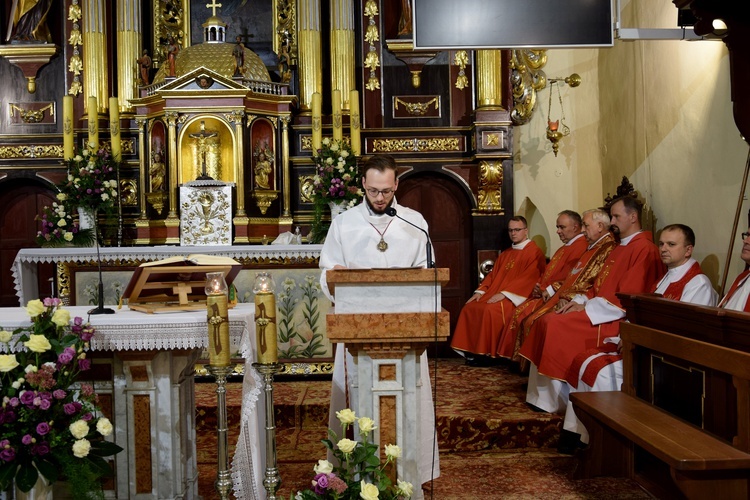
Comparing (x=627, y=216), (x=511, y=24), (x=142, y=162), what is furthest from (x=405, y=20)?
(x=511, y=24)

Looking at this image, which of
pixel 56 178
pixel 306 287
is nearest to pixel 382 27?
pixel 306 287

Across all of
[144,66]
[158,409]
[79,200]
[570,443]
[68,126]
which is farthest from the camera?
[144,66]

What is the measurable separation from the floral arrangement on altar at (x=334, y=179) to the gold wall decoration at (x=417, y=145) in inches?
34.4

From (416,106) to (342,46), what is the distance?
1.02 m

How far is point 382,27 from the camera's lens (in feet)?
27.4

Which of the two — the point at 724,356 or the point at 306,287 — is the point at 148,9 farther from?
the point at 724,356

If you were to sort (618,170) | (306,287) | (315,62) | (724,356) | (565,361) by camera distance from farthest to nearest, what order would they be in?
(315,62) → (618,170) → (306,287) → (565,361) → (724,356)

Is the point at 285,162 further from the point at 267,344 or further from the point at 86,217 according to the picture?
the point at 267,344

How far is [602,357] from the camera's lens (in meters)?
4.99

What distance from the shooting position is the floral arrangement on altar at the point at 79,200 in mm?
7262

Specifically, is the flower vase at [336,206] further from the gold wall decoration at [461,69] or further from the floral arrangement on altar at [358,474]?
the floral arrangement on altar at [358,474]

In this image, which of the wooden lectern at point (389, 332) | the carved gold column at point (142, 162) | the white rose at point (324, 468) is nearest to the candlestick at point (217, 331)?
the wooden lectern at point (389, 332)

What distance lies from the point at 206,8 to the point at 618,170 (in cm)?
473

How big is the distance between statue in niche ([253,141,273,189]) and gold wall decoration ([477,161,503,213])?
2175 mm
